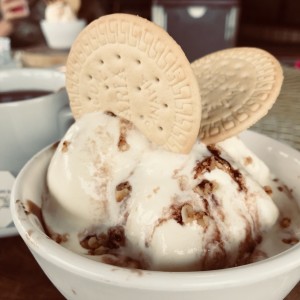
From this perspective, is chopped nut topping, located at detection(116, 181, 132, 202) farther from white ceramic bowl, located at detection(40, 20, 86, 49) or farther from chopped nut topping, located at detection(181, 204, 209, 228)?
white ceramic bowl, located at detection(40, 20, 86, 49)

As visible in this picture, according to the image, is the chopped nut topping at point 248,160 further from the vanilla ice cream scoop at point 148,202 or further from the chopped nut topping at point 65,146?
the chopped nut topping at point 65,146

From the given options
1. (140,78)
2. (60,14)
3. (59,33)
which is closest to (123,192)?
(140,78)

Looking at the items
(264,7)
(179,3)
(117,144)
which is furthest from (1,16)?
(117,144)

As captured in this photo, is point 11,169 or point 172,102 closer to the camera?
point 172,102

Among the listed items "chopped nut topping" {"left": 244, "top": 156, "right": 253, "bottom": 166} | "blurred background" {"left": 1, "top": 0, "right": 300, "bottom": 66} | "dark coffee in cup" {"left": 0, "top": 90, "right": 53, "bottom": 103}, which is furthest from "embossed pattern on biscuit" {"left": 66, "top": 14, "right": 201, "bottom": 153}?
"blurred background" {"left": 1, "top": 0, "right": 300, "bottom": 66}

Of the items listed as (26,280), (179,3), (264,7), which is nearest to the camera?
(26,280)

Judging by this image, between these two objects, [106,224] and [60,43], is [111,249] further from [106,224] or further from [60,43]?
[60,43]
